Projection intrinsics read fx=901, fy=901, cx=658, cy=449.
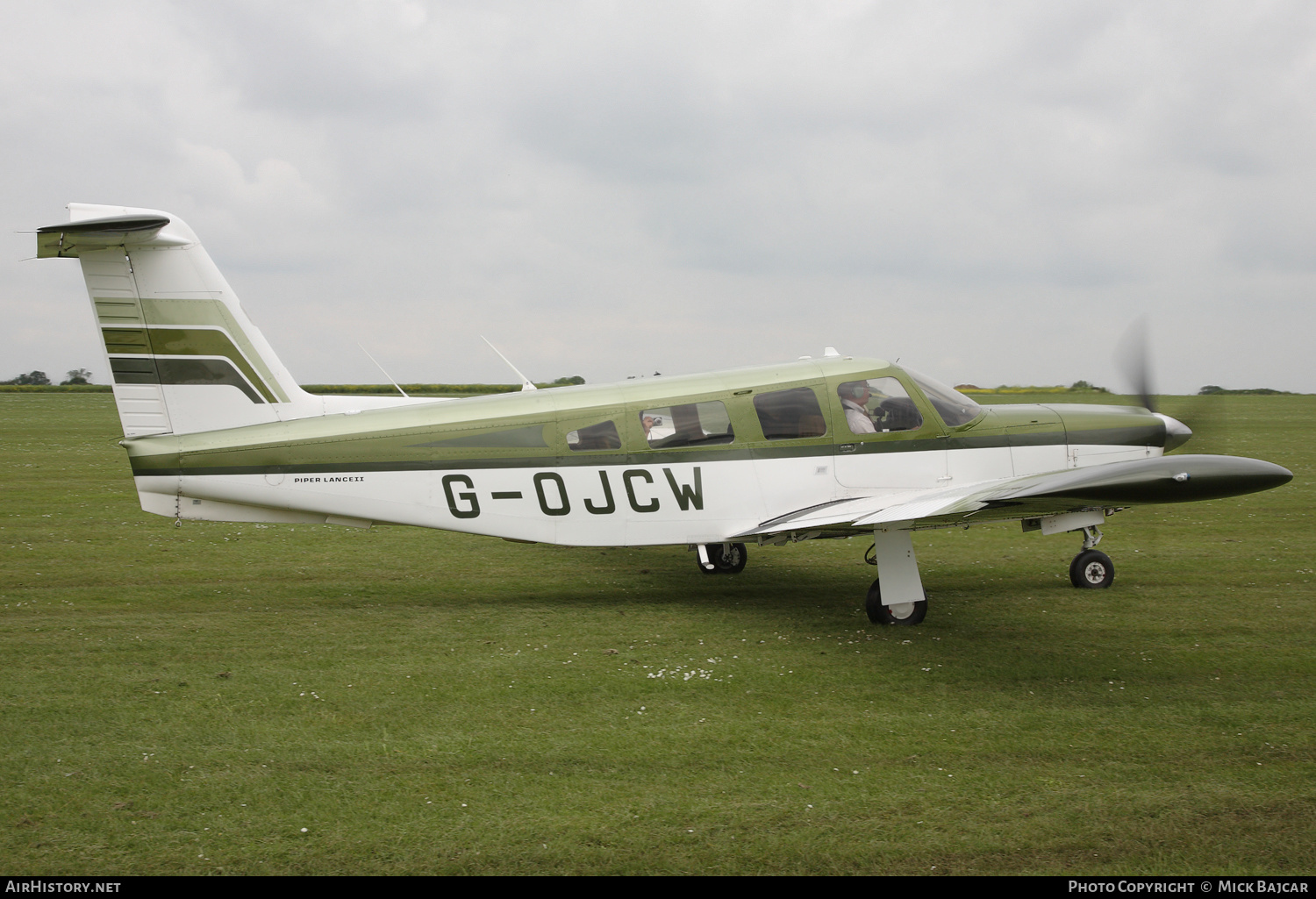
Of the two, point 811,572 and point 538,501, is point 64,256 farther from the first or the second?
point 811,572

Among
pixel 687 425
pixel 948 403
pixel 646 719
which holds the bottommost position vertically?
pixel 646 719

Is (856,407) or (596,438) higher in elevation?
(596,438)

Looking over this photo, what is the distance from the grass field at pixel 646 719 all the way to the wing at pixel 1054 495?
1013 millimetres

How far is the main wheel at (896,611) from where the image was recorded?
8164 mm

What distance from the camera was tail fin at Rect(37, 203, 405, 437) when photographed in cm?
778

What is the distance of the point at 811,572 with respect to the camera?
10867 millimetres

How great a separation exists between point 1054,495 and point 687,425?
3493 millimetres

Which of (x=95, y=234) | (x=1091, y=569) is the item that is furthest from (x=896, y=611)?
(x=95, y=234)

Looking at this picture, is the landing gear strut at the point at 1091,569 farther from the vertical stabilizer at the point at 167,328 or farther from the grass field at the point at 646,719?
the vertical stabilizer at the point at 167,328

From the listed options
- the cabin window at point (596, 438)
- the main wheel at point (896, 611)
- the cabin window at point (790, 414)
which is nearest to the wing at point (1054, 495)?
the main wheel at point (896, 611)

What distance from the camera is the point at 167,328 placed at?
8023 millimetres

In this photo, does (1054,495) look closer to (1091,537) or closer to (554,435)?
(1091,537)

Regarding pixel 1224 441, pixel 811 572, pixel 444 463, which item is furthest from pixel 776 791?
pixel 1224 441

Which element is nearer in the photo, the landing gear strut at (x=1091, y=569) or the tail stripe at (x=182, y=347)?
the tail stripe at (x=182, y=347)
